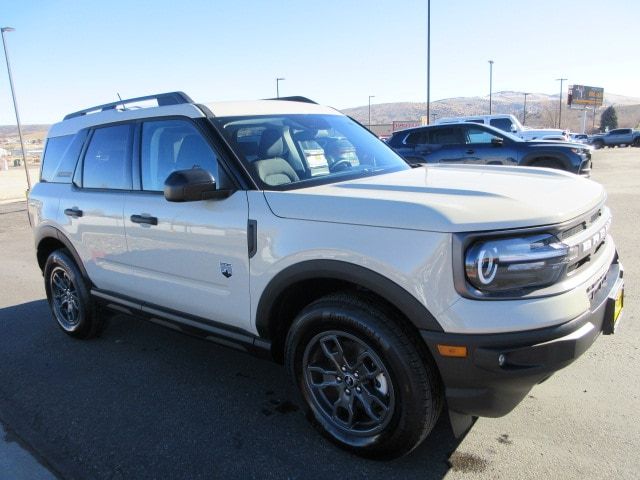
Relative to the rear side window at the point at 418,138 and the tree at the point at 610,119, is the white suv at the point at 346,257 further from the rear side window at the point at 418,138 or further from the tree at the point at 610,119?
the tree at the point at 610,119

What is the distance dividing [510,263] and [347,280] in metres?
0.74

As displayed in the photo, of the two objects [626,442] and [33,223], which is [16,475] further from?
[626,442]

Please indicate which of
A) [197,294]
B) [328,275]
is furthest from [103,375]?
[328,275]

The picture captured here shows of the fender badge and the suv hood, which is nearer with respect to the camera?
the suv hood

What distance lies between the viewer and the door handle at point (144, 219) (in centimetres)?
340

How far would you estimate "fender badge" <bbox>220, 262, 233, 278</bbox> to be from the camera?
2.99 metres

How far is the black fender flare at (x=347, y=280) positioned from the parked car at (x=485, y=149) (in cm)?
832

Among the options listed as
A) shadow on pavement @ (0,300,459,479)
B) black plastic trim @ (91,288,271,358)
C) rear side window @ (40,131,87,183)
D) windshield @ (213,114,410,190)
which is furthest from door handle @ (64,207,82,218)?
windshield @ (213,114,410,190)

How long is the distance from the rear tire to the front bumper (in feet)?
10.6

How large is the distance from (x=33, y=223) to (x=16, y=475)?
2825mm

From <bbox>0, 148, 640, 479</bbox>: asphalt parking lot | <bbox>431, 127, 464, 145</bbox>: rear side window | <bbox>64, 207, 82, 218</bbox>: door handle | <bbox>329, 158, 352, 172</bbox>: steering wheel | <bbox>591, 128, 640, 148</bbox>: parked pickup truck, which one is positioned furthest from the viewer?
<bbox>591, 128, 640, 148</bbox>: parked pickup truck

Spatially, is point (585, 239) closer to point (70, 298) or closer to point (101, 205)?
point (101, 205)

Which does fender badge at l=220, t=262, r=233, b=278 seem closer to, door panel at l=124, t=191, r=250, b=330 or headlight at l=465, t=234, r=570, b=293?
door panel at l=124, t=191, r=250, b=330

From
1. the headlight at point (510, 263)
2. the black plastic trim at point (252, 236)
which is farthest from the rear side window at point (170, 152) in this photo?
the headlight at point (510, 263)
